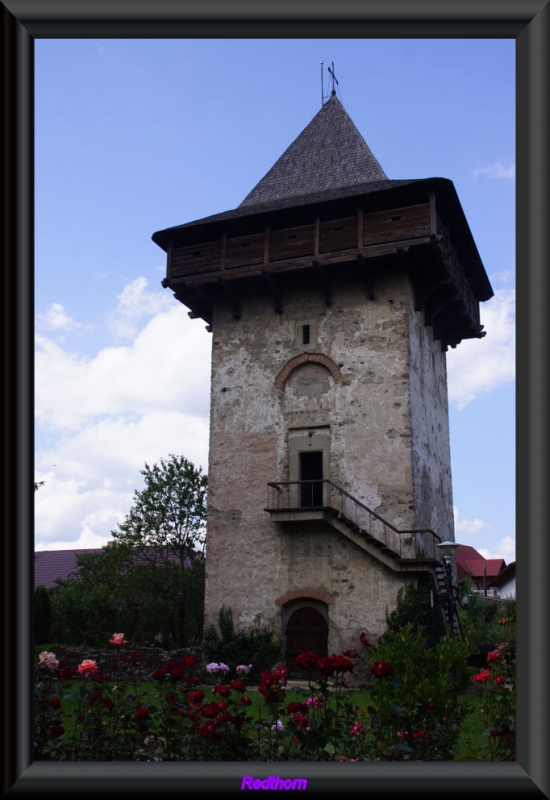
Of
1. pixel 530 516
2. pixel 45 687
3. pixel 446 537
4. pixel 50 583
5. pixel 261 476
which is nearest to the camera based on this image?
pixel 530 516

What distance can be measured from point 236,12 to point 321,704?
424 centimetres

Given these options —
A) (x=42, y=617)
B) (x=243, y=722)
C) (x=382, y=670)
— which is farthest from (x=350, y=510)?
(x=243, y=722)

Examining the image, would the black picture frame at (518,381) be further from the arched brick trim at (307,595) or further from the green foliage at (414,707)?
the arched brick trim at (307,595)

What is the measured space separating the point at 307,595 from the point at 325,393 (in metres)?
5.00

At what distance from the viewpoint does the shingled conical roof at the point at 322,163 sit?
2166cm

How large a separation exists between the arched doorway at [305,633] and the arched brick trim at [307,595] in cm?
35

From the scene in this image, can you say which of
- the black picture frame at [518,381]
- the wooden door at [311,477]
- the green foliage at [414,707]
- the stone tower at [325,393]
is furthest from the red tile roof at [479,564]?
the black picture frame at [518,381]

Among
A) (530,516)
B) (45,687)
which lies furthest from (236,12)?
(45,687)

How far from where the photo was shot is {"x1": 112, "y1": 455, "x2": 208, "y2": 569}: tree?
2794 cm

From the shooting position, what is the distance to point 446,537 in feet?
69.8

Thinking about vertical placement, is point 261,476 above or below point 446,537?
above

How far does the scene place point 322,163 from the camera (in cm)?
2261

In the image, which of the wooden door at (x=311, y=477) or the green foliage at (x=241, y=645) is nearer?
the green foliage at (x=241, y=645)

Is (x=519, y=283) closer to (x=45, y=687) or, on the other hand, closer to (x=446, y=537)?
(x=45, y=687)
